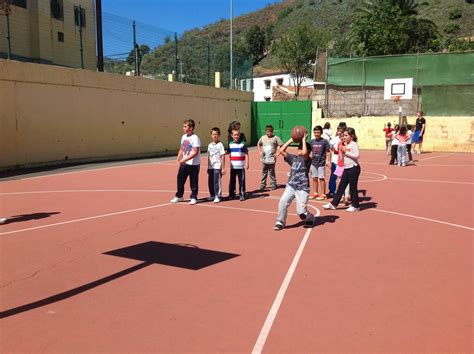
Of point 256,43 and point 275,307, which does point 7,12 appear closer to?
point 275,307

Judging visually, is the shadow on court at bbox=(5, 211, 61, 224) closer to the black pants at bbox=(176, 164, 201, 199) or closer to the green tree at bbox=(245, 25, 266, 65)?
the black pants at bbox=(176, 164, 201, 199)

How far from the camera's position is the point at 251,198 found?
10.8 meters

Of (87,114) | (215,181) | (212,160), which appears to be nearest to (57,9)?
(87,114)

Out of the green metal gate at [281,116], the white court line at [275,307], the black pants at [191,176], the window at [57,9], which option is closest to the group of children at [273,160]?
the black pants at [191,176]

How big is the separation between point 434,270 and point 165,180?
953cm

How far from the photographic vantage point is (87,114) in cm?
1989

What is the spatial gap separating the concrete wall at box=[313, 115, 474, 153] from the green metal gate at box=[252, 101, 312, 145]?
13.4ft

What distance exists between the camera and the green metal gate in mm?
30469

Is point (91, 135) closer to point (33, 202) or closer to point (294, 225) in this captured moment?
point (33, 202)

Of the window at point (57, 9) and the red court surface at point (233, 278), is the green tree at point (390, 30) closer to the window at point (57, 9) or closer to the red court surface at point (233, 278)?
the window at point (57, 9)

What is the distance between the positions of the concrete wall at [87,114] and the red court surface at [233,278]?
8.04m

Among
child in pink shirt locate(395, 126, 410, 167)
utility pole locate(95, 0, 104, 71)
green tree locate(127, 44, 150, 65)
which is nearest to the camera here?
child in pink shirt locate(395, 126, 410, 167)

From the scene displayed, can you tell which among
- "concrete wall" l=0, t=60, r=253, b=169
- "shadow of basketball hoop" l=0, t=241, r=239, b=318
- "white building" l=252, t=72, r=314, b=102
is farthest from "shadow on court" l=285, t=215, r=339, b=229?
"white building" l=252, t=72, r=314, b=102

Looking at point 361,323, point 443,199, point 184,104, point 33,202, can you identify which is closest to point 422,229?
point 443,199
